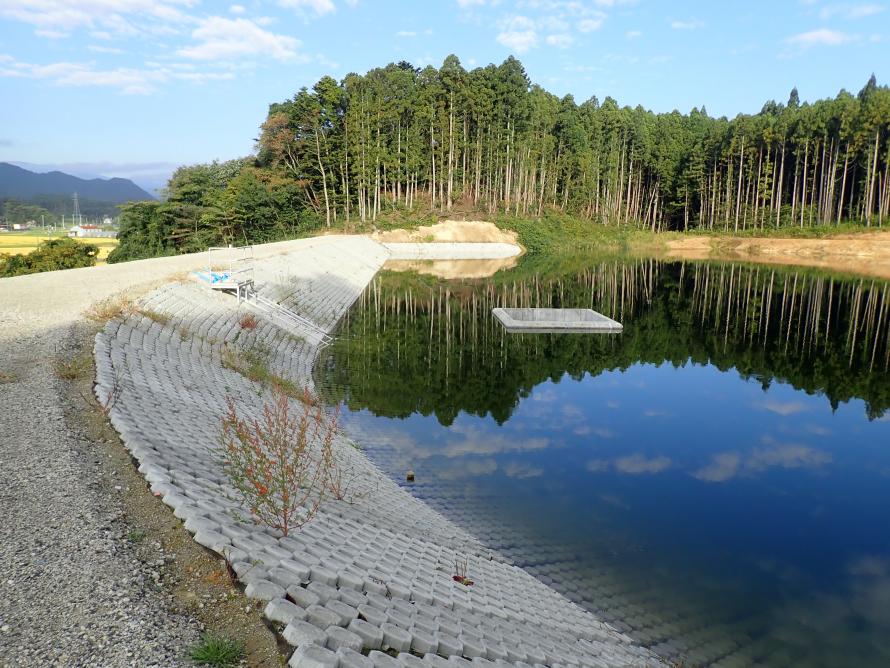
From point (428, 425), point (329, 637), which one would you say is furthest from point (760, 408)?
point (329, 637)

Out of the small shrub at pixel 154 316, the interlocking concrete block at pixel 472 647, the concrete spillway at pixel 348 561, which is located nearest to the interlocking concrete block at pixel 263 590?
the concrete spillway at pixel 348 561

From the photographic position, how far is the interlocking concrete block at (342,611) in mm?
5116

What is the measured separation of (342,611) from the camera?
17.1 feet

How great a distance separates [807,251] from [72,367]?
73.4 metres

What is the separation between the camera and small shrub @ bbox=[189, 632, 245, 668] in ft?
14.1

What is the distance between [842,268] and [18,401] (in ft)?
208

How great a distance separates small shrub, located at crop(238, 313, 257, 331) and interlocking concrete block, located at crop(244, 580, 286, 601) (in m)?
15.3

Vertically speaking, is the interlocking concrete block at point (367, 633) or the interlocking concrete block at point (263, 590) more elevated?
the interlocking concrete block at point (263, 590)

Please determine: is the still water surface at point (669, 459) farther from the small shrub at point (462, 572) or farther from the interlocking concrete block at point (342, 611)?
the interlocking concrete block at point (342, 611)

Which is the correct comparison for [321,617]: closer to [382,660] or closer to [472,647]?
[382,660]

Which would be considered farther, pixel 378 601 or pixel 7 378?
pixel 7 378

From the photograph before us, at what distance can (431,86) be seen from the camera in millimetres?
70750

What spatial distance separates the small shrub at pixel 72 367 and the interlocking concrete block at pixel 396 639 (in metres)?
8.12

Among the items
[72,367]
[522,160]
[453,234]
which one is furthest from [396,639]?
[522,160]
